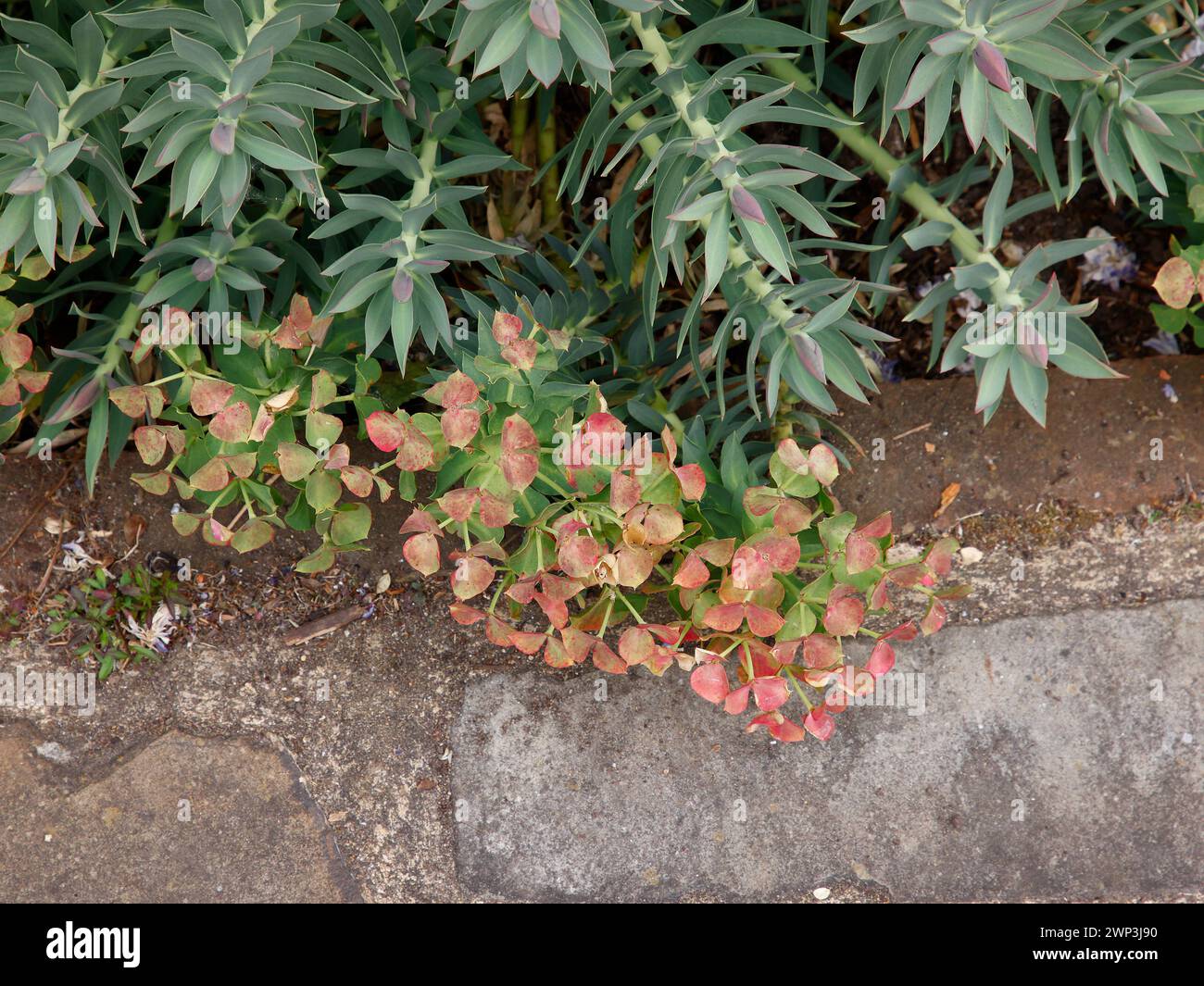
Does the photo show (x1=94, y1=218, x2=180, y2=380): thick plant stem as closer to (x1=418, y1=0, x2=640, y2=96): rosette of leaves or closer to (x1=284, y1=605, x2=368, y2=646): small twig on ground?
(x1=284, y1=605, x2=368, y2=646): small twig on ground

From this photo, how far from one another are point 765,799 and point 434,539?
1148 millimetres

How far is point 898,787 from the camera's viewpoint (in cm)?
240

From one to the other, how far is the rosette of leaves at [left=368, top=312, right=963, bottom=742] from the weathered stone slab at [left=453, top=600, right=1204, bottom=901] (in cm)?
52

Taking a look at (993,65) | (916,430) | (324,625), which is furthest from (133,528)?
(993,65)

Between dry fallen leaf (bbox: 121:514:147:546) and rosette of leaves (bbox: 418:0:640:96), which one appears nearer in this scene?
rosette of leaves (bbox: 418:0:640:96)

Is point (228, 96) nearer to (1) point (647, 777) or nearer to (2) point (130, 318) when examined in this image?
(2) point (130, 318)

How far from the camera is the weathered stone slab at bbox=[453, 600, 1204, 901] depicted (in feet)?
7.81

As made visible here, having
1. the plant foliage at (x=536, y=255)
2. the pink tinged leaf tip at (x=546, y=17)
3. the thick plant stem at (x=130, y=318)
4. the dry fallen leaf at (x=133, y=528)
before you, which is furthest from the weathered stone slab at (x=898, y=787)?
the pink tinged leaf tip at (x=546, y=17)

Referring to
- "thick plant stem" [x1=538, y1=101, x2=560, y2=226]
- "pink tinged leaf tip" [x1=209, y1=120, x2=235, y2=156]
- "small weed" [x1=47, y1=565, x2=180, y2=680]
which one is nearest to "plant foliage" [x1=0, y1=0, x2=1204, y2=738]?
"pink tinged leaf tip" [x1=209, y1=120, x2=235, y2=156]

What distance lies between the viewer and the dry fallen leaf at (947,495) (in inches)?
96.0

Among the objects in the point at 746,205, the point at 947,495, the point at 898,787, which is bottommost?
the point at 898,787

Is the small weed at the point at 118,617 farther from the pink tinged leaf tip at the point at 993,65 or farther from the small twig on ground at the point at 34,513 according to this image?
the pink tinged leaf tip at the point at 993,65

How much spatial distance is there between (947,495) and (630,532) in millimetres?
1060

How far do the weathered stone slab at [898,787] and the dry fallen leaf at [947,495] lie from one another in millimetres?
338
